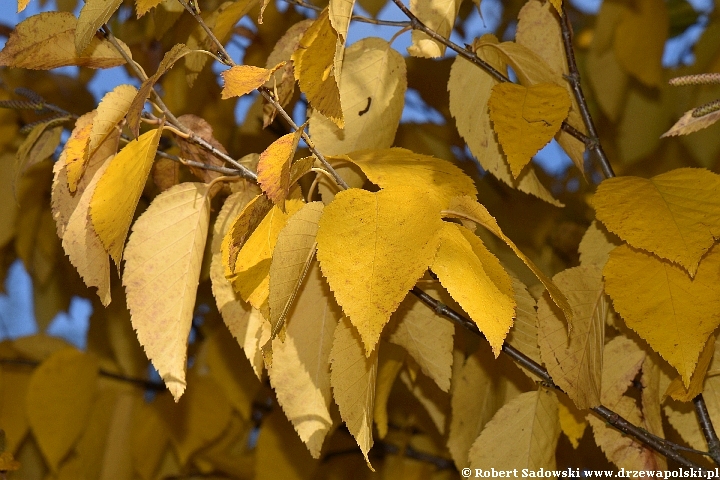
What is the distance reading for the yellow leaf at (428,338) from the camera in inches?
18.1

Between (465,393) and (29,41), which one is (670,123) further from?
(29,41)

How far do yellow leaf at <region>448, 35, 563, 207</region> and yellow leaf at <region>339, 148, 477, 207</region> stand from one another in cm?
10

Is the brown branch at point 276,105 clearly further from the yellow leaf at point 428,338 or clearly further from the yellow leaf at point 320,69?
the yellow leaf at point 428,338

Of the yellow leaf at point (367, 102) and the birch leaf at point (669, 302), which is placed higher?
the yellow leaf at point (367, 102)

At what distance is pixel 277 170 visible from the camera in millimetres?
342

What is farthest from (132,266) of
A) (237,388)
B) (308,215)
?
(237,388)

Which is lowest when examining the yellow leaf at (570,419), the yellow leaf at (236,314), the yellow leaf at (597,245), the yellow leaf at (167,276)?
the yellow leaf at (570,419)

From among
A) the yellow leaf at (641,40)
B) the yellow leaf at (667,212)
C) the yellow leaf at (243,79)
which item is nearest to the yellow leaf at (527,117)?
the yellow leaf at (667,212)

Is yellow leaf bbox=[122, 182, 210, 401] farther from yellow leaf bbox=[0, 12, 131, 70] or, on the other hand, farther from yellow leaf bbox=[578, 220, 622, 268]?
yellow leaf bbox=[578, 220, 622, 268]

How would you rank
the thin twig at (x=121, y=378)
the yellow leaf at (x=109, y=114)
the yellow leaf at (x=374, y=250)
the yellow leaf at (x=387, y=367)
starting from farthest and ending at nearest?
1. the thin twig at (x=121, y=378)
2. the yellow leaf at (x=387, y=367)
3. the yellow leaf at (x=109, y=114)
4. the yellow leaf at (x=374, y=250)

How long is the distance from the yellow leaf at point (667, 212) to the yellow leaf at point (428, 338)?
0.39ft

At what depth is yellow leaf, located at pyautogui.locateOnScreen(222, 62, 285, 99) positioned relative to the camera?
1.15 feet


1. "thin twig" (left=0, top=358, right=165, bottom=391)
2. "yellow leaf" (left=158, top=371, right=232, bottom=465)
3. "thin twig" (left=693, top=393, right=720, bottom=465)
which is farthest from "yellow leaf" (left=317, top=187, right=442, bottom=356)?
"thin twig" (left=0, top=358, right=165, bottom=391)

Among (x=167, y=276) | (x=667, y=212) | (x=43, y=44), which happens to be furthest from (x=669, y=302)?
(x=43, y=44)
